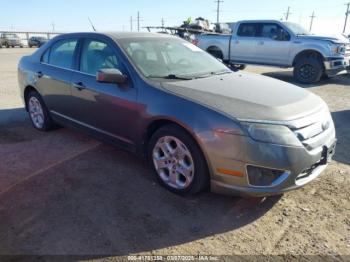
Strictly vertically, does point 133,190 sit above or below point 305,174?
below

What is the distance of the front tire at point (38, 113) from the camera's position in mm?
5352

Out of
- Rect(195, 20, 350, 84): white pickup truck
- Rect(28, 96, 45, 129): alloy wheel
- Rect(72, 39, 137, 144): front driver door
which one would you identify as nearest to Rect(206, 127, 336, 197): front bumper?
Rect(72, 39, 137, 144): front driver door

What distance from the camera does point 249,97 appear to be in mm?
3268

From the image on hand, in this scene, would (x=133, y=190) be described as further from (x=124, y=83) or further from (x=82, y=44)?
(x=82, y=44)

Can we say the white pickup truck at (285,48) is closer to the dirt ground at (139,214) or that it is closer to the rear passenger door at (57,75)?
the dirt ground at (139,214)

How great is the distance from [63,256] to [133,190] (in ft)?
3.73

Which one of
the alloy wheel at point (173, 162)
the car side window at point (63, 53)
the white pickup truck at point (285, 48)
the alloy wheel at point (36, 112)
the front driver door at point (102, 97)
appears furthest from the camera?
the white pickup truck at point (285, 48)

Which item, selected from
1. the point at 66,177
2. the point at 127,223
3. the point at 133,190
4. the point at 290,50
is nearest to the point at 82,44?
the point at 66,177

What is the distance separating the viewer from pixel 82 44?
4469 mm

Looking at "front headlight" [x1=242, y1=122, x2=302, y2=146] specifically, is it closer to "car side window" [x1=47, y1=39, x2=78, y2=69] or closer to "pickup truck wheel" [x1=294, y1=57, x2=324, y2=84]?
"car side window" [x1=47, y1=39, x2=78, y2=69]

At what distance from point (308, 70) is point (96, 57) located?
8420 mm

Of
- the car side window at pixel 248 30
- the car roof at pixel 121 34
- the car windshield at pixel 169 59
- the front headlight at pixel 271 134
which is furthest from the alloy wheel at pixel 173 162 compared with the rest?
the car side window at pixel 248 30

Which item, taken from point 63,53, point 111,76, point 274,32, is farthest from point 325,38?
point 111,76

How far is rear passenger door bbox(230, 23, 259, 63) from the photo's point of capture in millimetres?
12203
